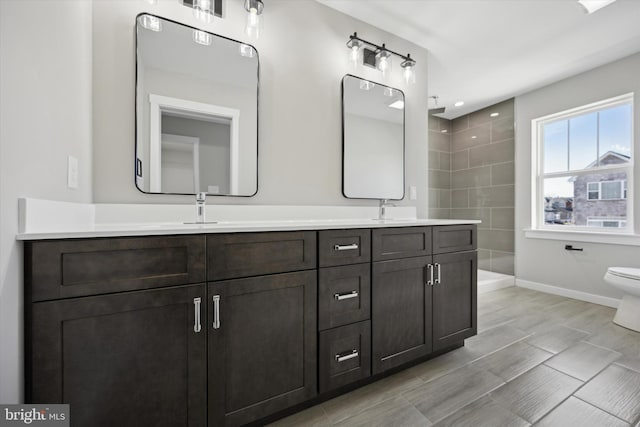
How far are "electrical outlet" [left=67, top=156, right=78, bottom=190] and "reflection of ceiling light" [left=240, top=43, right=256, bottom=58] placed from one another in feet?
3.60

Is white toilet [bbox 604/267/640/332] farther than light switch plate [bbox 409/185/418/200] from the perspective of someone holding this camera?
No

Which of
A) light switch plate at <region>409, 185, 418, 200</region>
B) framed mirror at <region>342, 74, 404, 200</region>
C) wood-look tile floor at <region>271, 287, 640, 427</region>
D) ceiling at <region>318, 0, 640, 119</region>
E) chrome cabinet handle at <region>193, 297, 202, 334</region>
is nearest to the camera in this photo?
chrome cabinet handle at <region>193, 297, 202, 334</region>

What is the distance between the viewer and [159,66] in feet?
4.92

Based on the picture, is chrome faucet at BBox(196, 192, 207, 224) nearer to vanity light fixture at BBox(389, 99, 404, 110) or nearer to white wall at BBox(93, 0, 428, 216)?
white wall at BBox(93, 0, 428, 216)

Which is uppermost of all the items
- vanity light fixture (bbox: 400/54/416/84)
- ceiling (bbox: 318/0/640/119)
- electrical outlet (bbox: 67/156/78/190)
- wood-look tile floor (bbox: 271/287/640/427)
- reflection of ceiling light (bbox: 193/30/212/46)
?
ceiling (bbox: 318/0/640/119)

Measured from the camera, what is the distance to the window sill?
256cm

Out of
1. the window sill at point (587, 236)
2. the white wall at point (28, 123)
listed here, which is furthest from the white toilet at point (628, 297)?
the white wall at point (28, 123)

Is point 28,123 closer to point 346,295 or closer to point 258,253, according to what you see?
point 258,253

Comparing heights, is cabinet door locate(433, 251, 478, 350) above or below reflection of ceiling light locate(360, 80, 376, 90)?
below

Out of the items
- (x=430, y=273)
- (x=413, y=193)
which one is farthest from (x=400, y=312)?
(x=413, y=193)

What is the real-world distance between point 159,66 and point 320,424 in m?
2.00

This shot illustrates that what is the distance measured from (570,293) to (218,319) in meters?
3.72

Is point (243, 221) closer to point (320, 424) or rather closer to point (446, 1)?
point (320, 424)

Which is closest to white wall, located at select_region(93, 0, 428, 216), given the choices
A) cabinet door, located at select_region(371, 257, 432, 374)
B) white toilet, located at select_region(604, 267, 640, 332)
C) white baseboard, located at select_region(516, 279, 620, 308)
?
cabinet door, located at select_region(371, 257, 432, 374)
